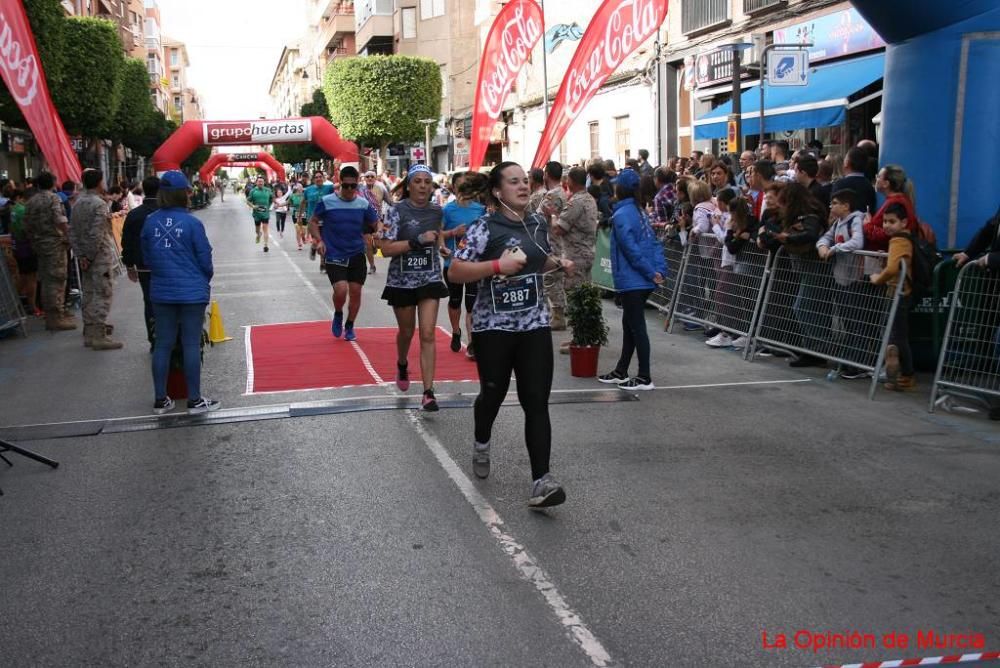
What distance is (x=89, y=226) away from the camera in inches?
483

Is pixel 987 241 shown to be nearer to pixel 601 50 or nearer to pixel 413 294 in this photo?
pixel 413 294

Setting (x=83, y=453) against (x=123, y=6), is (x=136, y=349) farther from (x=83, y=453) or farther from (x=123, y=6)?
(x=123, y=6)

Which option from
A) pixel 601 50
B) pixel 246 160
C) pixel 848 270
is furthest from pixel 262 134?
pixel 246 160

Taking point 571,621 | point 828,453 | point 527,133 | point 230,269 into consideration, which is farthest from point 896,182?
point 527,133

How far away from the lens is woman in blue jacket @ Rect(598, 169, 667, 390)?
29.8 ft

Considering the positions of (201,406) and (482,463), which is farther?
(201,406)

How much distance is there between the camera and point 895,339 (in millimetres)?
8969

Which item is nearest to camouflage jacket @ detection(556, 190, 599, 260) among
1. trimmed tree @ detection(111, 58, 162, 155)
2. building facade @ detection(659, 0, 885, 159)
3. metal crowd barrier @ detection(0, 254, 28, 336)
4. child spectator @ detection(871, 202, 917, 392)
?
child spectator @ detection(871, 202, 917, 392)

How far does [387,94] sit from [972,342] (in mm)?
52743

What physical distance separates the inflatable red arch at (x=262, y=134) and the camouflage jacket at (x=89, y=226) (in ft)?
75.1

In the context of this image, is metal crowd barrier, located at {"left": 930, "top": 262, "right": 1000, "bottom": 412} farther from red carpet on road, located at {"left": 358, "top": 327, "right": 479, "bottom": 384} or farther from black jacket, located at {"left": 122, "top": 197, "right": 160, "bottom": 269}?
black jacket, located at {"left": 122, "top": 197, "right": 160, "bottom": 269}

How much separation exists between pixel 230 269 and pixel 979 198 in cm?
1696

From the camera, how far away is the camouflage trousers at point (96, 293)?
12.4 meters

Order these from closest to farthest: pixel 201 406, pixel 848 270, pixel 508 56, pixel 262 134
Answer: pixel 201 406 → pixel 848 270 → pixel 508 56 → pixel 262 134
